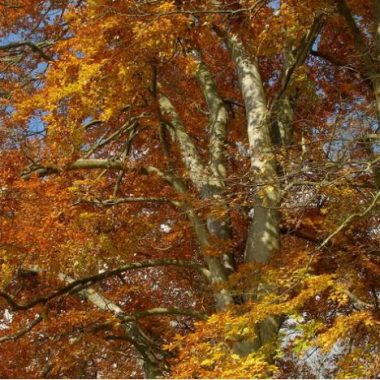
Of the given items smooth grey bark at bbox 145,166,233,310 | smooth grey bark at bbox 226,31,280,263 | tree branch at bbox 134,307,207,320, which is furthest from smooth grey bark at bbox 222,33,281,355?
tree branch at bbox 134,307,207,320

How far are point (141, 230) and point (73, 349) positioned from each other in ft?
8.47

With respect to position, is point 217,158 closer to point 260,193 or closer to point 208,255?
point 260,193

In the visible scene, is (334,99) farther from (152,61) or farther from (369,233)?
(152,61)

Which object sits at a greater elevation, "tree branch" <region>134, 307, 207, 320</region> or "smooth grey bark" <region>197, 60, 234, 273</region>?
"smooth grey bark" <region>197, 60, 234, 273</region>

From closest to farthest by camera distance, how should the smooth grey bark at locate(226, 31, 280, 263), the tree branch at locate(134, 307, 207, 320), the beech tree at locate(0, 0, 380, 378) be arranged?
the beech tree at locate(0, 0, 380, 378), the smooth grey bark at locate(226, 31, 280, 263), the tree branch at locate(134, 307, 207, 320)

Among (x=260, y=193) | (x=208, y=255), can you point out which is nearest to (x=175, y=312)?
(x=208, y=255)

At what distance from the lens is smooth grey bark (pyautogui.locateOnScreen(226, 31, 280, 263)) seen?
7.58 m

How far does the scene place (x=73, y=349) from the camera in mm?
8641

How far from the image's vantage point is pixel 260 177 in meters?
7.23

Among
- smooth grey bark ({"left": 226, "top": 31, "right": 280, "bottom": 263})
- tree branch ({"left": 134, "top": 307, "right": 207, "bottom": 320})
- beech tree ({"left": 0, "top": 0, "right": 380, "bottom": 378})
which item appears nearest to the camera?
beech tree ({"left": 0, "top": 0, "right": 380, "bottom": 378})

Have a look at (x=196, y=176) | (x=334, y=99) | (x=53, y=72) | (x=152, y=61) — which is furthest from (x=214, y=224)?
(x=334, y=99)

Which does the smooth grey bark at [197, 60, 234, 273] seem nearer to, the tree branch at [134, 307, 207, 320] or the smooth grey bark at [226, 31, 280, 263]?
the smooth grey bark at [226, 31, 280, 263]

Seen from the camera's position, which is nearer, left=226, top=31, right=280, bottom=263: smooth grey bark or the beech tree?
the beech tree

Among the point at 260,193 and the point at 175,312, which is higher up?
the point at 260,193
